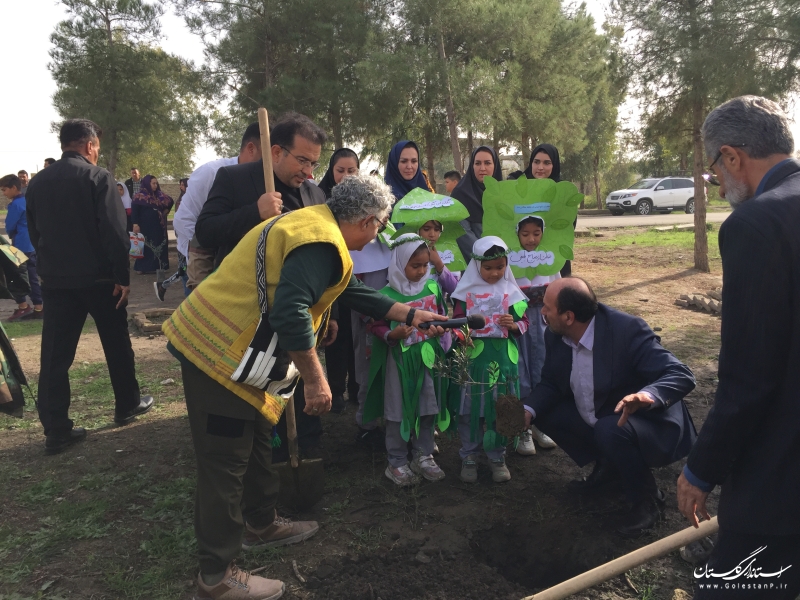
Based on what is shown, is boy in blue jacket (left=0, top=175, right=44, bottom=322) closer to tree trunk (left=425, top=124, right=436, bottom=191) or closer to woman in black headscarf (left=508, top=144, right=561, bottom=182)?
tree trunk (left=425, top=124, right=436, bottom=191)

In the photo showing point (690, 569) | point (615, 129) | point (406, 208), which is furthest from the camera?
point (615, 129)

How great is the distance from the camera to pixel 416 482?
3.63 m

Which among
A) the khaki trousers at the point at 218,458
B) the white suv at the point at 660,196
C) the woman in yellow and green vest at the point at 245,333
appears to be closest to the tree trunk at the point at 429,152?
the woman in yellow and green vest at the point at 245,333

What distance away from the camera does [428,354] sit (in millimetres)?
3639

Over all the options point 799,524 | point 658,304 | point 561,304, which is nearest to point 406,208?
point 561,304

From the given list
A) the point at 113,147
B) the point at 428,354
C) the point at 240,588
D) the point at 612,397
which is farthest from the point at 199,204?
the point at 113,147

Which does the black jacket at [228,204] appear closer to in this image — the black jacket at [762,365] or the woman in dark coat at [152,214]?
the black jacket at [762,365]

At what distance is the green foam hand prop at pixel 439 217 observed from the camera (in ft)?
13.4

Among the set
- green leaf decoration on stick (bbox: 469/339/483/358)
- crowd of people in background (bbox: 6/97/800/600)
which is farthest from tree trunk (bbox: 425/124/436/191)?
green leaf decoration on stick (bbox: 469/339/483/358)

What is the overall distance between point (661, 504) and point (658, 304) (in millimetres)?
5493

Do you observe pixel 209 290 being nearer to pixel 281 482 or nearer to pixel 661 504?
pixel 281 482

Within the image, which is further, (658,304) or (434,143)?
(434,143)

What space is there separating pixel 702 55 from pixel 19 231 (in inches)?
393

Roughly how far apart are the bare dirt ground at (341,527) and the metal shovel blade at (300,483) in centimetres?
10
